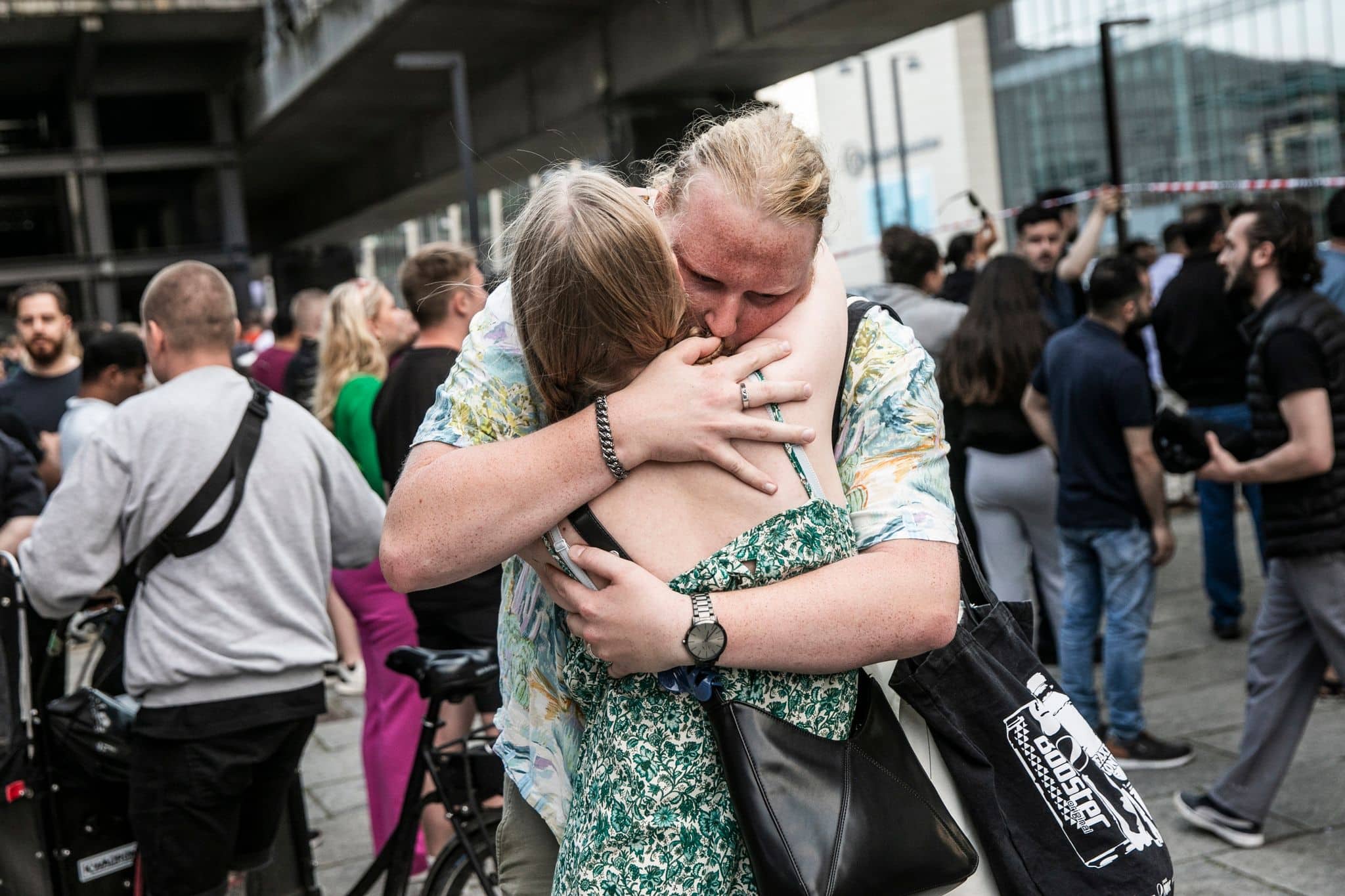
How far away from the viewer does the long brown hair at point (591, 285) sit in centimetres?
158

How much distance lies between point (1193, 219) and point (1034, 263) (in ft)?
3.52

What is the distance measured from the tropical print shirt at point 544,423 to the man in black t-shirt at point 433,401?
90.6 inches

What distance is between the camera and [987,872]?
179 centimetres

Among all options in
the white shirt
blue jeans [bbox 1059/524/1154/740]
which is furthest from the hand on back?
the white shirt

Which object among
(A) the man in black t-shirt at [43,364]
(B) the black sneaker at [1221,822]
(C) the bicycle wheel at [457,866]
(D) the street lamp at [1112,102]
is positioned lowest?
(B) the black sneaker at [1221,822]

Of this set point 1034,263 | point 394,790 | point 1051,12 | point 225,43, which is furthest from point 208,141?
point 1051,12

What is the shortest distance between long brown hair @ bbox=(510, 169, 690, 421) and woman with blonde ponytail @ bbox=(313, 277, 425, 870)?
276cm

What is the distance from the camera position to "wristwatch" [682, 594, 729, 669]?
1.62 m

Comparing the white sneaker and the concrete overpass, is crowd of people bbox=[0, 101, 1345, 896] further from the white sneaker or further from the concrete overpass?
the concrete overpass

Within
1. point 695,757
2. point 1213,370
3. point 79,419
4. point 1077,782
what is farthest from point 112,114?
point 1077,782

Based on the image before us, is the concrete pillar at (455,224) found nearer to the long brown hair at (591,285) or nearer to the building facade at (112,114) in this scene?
the building facade at (112,114)

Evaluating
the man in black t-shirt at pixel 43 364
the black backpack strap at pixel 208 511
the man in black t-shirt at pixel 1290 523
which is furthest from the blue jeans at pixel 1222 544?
the man in black t-shirt at pixel 43 364

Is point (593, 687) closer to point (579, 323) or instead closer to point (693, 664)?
point (693, 664)

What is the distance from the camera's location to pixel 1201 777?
16.6 feet
